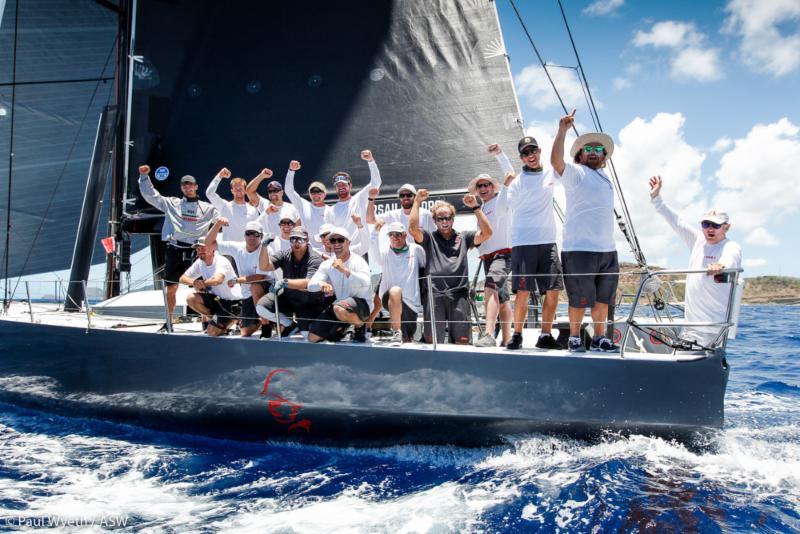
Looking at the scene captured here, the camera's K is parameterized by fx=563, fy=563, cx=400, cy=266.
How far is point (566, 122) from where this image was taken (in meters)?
3.29

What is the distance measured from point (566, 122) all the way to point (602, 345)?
4.69 ft

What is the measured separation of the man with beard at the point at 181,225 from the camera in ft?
18.2

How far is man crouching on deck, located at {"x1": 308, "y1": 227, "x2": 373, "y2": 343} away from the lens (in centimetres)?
398

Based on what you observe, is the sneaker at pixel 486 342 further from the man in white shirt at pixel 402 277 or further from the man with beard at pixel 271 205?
the man with beard at pixel 271 205

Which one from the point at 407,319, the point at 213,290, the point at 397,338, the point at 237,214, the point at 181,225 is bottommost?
the point at 397,338

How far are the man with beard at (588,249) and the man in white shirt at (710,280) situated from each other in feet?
1.65

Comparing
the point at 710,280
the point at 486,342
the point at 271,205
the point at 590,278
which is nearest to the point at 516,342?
the point at 486,342

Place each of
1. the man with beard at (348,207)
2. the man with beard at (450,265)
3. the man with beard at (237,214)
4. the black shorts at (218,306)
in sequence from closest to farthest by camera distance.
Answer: the man with beard at (450,265) → the black shorts at (218,306) → the man with beard at (348,207) → the man with beard at (237,214)

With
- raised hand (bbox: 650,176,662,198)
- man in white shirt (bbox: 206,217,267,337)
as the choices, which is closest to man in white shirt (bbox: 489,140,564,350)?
raised hand (bbox: 650,176,662,198)

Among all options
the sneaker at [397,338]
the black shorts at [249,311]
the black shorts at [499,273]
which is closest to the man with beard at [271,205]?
the black shorts at [249,311]

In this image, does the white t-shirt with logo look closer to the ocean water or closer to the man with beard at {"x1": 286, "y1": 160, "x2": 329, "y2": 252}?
the man with beard at {"x1": 286, "y1": 160, "x2": 329, "y2": 252}

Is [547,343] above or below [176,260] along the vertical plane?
below

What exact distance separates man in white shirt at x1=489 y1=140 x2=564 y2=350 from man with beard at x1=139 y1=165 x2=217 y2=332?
3.18m

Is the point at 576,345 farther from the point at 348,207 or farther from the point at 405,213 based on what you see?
the point at 348,207
